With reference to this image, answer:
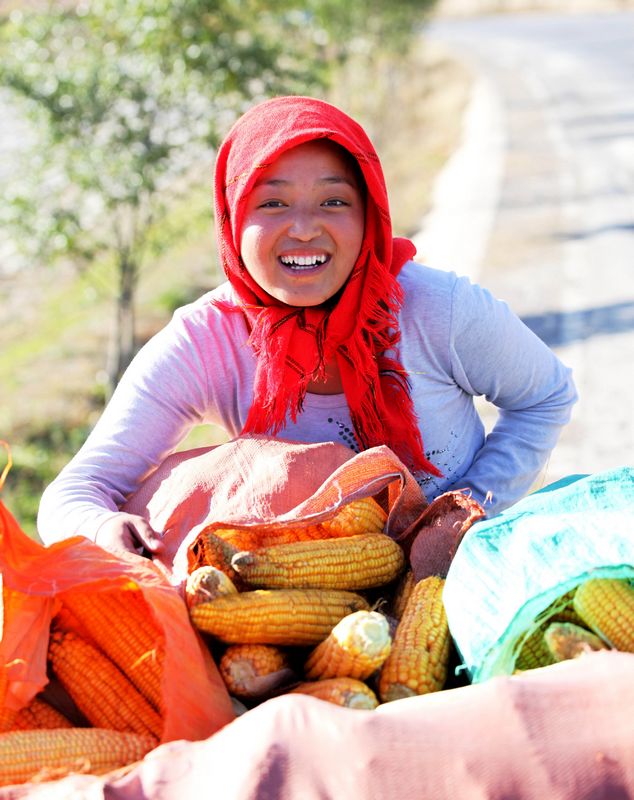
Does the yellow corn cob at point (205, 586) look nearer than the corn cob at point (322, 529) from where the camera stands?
Yes

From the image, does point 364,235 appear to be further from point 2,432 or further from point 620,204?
point 620,204

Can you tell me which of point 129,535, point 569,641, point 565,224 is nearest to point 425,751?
point 569,641

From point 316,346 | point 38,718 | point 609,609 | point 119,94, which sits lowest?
point 38,718

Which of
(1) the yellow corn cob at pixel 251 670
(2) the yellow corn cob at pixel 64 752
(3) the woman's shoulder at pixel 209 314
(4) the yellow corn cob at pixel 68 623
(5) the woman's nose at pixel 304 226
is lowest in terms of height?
(2) the yellow corn cob at pixel 64 752

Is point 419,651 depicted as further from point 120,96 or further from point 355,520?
point 120,96

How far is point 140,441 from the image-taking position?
2.54 meters

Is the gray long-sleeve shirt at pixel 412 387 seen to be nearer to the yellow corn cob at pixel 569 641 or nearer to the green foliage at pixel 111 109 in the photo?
the yellow corn cob at pixel 569 641

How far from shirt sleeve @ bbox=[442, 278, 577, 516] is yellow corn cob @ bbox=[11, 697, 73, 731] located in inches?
43.7

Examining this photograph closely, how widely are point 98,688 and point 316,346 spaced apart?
3.26ft

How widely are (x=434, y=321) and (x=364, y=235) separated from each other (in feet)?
0.88

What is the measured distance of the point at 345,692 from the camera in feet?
5.65

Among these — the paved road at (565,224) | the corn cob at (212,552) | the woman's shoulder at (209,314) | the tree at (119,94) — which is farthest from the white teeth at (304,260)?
the tree at (119,94)

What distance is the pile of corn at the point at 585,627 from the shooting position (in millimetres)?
1707

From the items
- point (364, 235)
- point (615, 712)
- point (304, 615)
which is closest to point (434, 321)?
point (364, 235)
